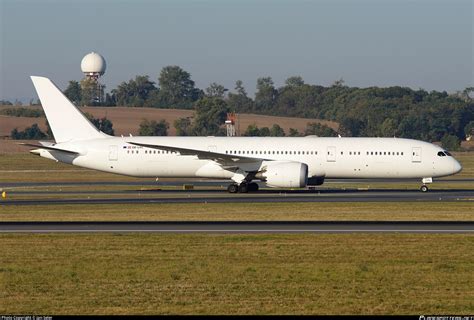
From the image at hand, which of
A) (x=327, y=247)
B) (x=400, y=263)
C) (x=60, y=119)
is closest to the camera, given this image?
(x=400, y=263)

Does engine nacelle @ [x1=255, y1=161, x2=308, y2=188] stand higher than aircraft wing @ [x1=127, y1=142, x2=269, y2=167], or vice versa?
aircraft wing @ [x1=127, y1=142, x2=269, y2=167]

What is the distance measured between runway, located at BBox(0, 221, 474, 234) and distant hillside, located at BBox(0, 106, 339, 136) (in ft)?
375

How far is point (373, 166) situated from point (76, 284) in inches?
1392

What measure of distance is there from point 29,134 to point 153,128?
66.2ft

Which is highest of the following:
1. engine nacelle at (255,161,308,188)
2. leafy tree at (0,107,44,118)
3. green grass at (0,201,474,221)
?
leafy tree at (0,107,44,118)

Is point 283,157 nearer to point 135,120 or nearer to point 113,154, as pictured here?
point 113,154

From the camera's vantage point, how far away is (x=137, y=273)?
73.7ft

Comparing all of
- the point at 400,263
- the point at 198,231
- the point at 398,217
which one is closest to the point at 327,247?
the point at 400,263

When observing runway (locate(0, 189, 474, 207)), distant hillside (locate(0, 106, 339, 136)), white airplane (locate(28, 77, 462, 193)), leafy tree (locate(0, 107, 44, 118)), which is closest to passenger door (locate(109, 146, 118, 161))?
white airplane (locate(28, 77, 462, 193))

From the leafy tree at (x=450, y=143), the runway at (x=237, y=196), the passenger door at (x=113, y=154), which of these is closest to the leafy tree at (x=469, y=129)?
the leafy tree at (x=450, y=143)

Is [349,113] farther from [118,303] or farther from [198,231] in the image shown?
[118,303]

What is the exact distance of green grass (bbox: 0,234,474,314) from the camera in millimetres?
18672

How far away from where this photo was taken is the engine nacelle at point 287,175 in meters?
50.8

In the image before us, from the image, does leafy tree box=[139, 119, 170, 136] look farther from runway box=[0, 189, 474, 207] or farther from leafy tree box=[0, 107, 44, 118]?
runway box=[0, 189, 474, 207]
